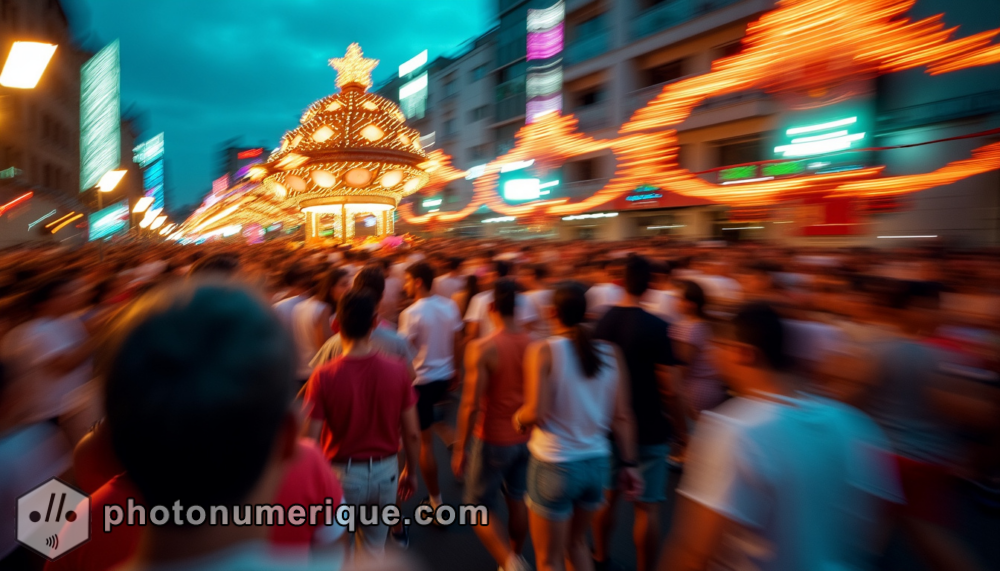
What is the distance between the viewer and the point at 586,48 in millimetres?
23422

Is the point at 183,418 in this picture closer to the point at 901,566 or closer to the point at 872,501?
the point at 872,501

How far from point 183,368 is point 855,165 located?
662 inches

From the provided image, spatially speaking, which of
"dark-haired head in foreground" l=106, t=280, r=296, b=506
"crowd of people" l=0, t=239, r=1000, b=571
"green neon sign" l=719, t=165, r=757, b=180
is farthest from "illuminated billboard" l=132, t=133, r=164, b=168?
"dark-haired head in foreground" l=106, t=280, r=296, b=506

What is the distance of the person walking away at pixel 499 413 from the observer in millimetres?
2977

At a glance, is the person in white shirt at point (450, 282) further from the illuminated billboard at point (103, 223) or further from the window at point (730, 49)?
the window at point (730, 49)

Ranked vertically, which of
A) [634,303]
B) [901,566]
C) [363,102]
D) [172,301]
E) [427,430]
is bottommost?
[901,566]

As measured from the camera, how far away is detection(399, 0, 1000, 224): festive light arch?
847 cm

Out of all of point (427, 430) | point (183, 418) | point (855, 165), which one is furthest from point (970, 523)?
point (855, 165)

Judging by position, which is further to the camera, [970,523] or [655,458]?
[970,523]

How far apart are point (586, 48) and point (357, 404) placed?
24.5 m

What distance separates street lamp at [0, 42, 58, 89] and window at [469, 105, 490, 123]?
28573mm

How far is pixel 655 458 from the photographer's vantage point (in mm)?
3072

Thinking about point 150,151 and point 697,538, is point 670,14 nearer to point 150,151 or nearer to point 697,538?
point 697,538

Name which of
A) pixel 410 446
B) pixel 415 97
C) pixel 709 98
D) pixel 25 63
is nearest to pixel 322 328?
pixel 410 446
